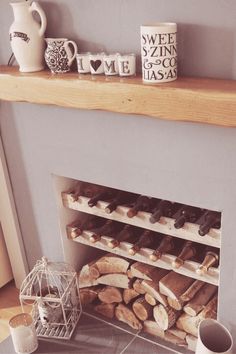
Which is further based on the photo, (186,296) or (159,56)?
(186,296)

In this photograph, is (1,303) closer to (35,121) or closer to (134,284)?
(134,284)

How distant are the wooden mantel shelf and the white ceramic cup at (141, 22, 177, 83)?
0.10ft

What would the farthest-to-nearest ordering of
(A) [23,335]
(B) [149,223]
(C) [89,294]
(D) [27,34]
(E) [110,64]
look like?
1. (C) [89,294]
2. (A) [23,335]
3. (B) [149,223]
4. (D) [27,34]
5. (E) [110,64]

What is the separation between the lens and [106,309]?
188 centimetres

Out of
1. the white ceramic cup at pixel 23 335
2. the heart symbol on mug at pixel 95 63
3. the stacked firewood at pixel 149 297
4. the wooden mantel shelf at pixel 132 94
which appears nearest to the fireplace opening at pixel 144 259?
the stacked firewood at pixel 149 297

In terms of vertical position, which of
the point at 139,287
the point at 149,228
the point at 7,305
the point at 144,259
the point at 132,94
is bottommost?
the point at 7,305

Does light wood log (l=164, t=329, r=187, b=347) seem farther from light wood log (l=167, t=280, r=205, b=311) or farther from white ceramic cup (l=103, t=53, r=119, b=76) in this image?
white ceramic cup (l=103, t=53, r=119, b=76)

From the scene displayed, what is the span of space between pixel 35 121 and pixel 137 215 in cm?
52

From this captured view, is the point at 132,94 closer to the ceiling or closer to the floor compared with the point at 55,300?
closer to the ceiling

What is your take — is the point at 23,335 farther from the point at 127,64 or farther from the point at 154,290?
the point at 127,64

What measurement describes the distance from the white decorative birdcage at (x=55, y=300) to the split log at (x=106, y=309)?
0.08 m

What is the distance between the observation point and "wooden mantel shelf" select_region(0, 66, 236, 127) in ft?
3.83

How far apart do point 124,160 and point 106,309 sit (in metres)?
0.72

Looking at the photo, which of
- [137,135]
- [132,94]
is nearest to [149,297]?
[137,135]
